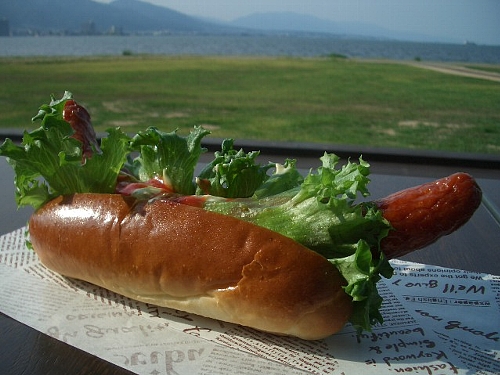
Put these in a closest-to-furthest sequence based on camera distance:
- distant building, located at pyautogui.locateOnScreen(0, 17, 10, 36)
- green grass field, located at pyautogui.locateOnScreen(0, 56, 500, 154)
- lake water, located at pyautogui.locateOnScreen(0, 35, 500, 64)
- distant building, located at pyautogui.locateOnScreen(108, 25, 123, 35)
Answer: green grass field, located at pyautogui.locateOnScreen(0, 56, 500, 154) < lake water, located at pyautogui.locateOnScreen(0, 35, 500, 64) < distant building, located at pyautogui.locateOnScreen(0, 17, 10, 36) < distant building, located at pyautogui.locateOnScreen(108, 25, 123, 35)

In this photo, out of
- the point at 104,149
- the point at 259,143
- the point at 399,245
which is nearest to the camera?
the point at 399,245

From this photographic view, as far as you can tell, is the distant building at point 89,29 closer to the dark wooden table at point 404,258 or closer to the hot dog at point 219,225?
the dark wooden table at point 404,258

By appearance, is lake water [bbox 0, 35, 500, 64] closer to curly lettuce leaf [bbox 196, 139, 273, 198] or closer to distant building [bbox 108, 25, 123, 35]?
curly lettuce leaf [bbox 196, 139, 273, 198]

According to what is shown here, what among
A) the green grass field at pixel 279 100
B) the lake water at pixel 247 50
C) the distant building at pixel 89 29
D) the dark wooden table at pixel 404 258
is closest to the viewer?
the dark wooden table at pixel 404 258

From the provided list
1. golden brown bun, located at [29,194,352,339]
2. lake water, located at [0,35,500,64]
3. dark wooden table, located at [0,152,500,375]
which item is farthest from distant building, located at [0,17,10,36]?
golden brown bun, located at [29,194,352,339]

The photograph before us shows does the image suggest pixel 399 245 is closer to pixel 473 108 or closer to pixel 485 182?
pixel 485 182

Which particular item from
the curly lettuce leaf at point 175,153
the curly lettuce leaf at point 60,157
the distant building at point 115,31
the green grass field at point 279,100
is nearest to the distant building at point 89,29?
the distant building at point 115,31

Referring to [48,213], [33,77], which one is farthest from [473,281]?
[33,77]
